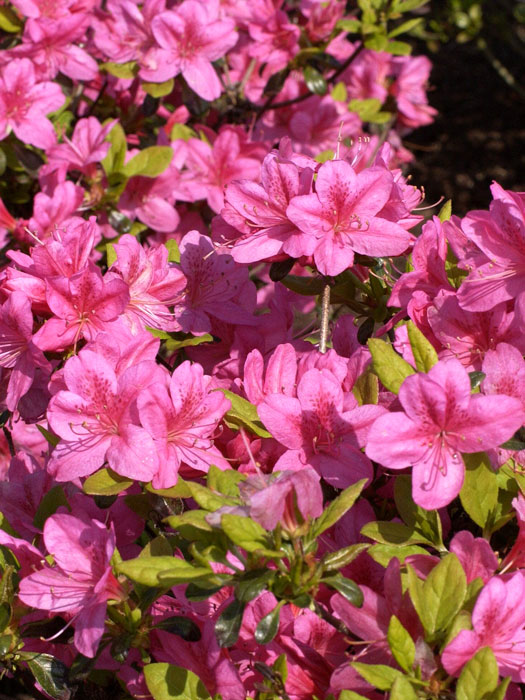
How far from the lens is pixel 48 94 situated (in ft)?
7.51

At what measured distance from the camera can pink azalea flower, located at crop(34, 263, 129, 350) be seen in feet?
4.43

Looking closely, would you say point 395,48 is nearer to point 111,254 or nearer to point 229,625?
point 111,254

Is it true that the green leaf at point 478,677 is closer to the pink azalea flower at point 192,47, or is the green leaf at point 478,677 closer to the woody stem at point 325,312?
the woody stem at point 325,312

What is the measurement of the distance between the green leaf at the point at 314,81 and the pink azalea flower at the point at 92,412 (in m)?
1.60

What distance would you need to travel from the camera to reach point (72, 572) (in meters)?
1.25

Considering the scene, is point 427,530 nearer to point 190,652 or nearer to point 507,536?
point 507,536

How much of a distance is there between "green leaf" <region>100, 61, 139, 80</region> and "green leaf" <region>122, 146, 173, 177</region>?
1.09 ft

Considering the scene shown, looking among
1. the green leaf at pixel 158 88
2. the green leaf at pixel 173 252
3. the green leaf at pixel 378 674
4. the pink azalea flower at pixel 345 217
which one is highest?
the pink azalea flower at pixel 345 217

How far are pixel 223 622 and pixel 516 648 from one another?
369mm

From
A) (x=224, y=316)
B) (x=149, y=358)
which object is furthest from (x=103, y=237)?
(x=149, y=358)

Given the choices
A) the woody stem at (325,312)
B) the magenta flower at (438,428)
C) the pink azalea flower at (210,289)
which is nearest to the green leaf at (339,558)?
the magenta flower at (438,428)

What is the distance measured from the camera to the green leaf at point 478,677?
3.29 feet

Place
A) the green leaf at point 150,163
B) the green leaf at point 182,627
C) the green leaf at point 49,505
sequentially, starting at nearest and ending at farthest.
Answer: the green leaf at point 182,627
the green leaf at point 49,505
the green leaf at point 150,163

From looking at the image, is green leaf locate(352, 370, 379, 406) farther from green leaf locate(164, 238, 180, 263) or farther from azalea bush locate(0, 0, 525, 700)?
green leaf locate(164, 238, 180, 263)
